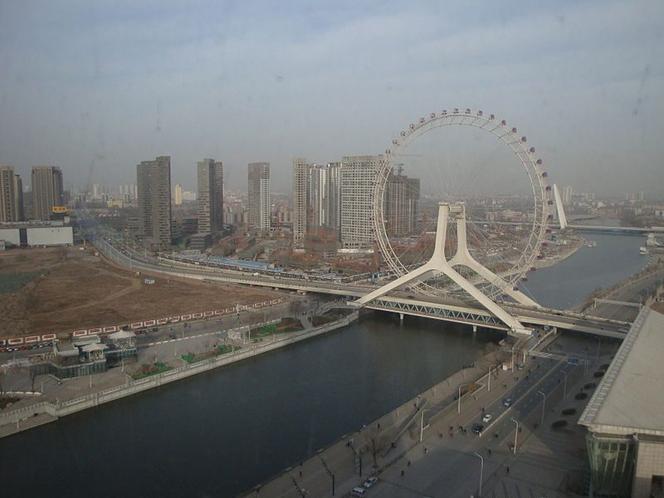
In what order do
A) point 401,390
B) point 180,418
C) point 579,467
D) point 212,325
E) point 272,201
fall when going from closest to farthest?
point 579,467, point 180,418, point 401,390, point 212,325, point 272,201

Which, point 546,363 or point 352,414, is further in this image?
point 546,363

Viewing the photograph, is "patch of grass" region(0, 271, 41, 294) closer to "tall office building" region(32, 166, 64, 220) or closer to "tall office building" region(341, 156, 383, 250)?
"tall office building" region(32, 166, 64, 220)

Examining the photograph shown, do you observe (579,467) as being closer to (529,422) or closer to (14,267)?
(529,422)

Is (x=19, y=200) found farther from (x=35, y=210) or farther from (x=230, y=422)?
(x=230, y=422)

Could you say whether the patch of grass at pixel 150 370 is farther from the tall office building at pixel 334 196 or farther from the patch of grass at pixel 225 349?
the tall office building at pixel 334 196

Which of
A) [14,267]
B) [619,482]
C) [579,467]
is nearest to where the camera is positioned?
[619,482]

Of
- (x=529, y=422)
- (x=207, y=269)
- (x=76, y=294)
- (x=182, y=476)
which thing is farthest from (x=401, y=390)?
(x=207, y=269)
